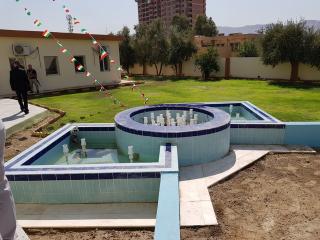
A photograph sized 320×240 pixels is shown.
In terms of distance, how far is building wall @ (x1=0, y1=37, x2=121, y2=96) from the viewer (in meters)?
14.8

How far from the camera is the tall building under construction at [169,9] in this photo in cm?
10531

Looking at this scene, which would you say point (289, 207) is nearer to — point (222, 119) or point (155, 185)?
point (155, 185)

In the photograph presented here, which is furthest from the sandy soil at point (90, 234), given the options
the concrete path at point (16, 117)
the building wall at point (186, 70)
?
the building wall at point (186, 70)

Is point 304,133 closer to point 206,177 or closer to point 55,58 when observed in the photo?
point 206,177

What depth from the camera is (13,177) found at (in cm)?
458

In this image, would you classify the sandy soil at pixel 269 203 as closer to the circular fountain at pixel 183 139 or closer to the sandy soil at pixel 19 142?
the circular fountain at pixel 183 139

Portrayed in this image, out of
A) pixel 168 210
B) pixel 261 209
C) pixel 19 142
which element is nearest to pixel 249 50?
pixel 19 142

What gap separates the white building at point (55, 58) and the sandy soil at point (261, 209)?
12.0 meters

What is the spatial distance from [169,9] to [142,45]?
9003 cm

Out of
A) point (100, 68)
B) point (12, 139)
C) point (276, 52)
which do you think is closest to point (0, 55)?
point (100, 68)

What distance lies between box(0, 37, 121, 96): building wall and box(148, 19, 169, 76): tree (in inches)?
272

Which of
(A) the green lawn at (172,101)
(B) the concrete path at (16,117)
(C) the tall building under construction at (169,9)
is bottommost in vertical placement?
(A) the green lawn at (172,101)

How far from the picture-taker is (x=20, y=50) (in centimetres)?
1490

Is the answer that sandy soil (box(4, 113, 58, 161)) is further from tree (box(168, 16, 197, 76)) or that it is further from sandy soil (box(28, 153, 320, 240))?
tree (box(168, 16, 197, 76))
